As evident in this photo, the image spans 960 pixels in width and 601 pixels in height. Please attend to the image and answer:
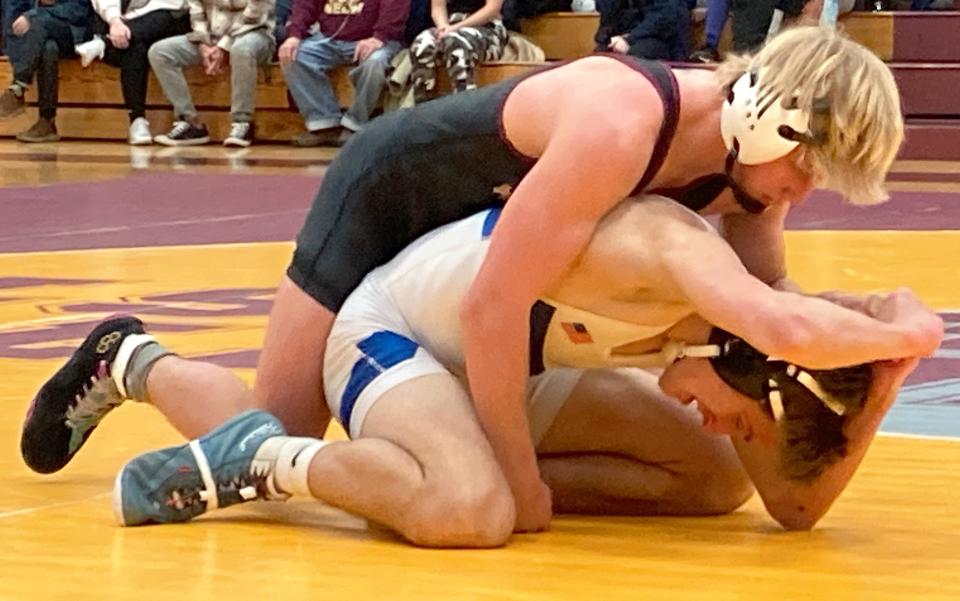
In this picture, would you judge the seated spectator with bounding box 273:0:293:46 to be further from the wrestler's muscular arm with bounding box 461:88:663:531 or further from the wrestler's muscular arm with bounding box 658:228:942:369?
the wrestler's muscular arm with bounding box 658:228:942:369

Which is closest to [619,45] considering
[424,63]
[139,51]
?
[424,63]

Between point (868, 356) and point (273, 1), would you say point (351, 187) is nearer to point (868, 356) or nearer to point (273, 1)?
point (868, 356)

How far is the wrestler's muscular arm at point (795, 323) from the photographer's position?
8.43 ft

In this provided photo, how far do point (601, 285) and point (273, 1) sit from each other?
986cm

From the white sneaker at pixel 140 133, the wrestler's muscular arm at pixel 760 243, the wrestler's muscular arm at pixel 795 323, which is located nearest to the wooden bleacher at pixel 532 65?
the white sneaker at pixel 140 133

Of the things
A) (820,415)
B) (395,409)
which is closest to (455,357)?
(395,409)

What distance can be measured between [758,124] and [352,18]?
9.17 m

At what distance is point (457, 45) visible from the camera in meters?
11.0

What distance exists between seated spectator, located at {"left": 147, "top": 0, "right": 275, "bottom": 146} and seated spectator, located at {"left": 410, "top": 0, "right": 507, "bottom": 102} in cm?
136

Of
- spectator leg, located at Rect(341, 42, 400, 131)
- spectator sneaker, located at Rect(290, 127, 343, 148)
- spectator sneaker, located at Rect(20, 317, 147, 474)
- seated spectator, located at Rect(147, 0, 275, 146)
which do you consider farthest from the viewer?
seated spectator, located at Rect(147, 0, 275, 146)

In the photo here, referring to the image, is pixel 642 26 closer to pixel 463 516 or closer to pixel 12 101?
pixel 12 101

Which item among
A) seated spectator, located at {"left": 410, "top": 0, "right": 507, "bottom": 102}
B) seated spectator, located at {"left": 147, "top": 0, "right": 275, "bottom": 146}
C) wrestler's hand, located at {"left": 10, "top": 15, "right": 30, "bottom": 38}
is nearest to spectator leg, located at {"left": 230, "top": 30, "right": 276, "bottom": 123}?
seated spectator, located at {"left": 147, "top": 0, "right": 275, "bottom": 146}

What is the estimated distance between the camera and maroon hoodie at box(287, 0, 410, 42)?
1142 cm

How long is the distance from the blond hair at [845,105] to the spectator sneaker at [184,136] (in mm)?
10202
